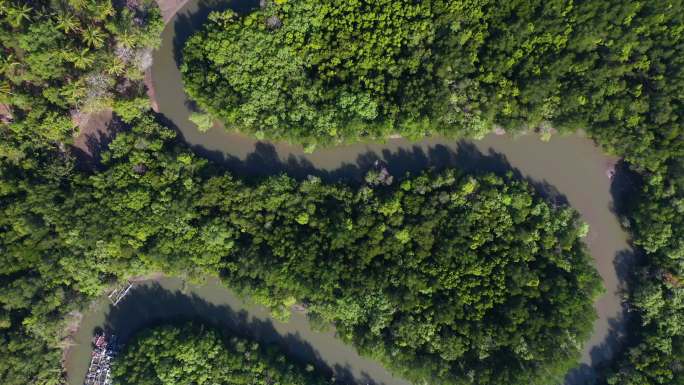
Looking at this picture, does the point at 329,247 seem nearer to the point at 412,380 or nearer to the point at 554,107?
the point at 412,380

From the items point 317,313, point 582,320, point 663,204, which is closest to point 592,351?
Answer: point 582,320

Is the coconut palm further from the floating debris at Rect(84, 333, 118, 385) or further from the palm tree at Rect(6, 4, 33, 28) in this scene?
the floating debris at Rect(84, 333, 118, 385)

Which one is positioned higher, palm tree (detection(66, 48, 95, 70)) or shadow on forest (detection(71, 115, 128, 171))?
palm tree (detection(66, 48, 95, 70))

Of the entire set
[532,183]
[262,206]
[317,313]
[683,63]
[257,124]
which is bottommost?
[317,313]

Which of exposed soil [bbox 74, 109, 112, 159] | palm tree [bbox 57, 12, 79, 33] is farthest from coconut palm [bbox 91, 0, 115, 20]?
exposed soil [bbox 74, 109, 112, 159]

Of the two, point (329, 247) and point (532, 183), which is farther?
point (532, 183)

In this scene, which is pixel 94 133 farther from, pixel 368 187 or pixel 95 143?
pixel 368 187

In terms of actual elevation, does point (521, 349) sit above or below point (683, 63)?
below

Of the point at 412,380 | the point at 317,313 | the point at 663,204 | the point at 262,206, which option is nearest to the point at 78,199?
the point at 262,206
